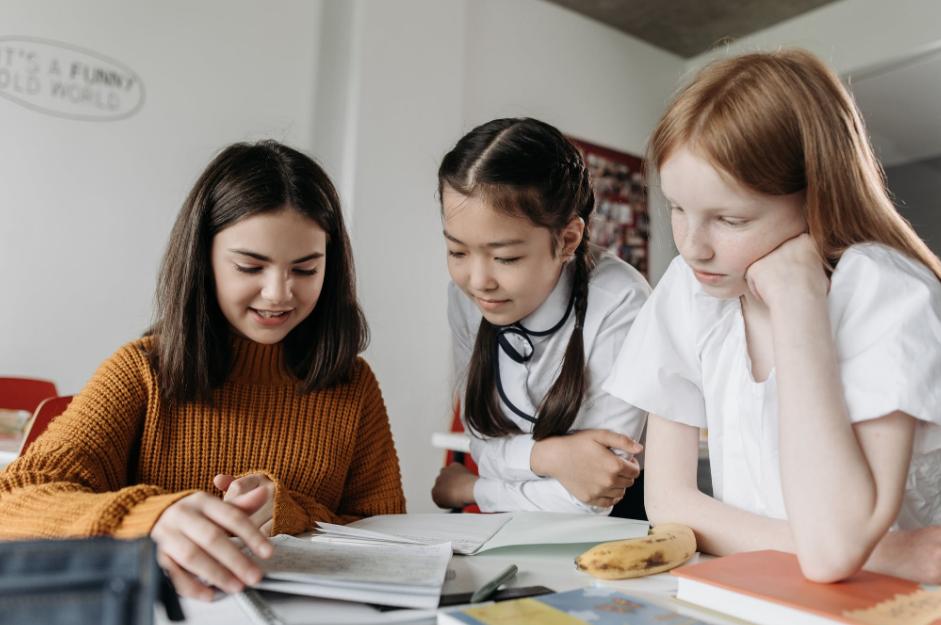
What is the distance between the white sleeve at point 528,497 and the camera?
4.14 ft

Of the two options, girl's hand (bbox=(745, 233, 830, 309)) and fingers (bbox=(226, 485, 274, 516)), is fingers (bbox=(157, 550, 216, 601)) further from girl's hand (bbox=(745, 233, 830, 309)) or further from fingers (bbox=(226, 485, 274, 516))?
girl's hand (bbox=(745, 233, 830, 309))

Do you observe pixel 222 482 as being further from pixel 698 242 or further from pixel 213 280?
pixel 698 242

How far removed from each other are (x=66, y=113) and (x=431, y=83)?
4.89 ft

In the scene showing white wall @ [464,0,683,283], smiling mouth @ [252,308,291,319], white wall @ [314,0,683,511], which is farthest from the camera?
white wall @ [464,0,683,283]

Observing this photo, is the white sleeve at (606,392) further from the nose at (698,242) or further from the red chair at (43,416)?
the red chair at (43,416)

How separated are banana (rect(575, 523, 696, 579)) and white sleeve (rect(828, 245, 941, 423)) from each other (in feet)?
0.74

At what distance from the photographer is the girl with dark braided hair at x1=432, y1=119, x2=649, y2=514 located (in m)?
1.25

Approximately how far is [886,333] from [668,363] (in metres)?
0.29

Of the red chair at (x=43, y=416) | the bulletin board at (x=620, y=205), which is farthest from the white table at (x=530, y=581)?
the bulletin board at (x=620, y=205)

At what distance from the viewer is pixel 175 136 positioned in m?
2.88

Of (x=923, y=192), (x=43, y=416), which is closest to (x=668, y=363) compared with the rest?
(x=43, y=416)

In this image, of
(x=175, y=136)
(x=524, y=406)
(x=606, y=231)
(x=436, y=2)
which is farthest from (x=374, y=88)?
(x=524, y=406)

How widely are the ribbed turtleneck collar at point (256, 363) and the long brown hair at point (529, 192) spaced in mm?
376

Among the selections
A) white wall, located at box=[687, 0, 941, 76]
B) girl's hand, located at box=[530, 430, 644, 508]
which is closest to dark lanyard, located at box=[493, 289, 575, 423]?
girl's hand, located at box=[530, 430, 644, 508]
